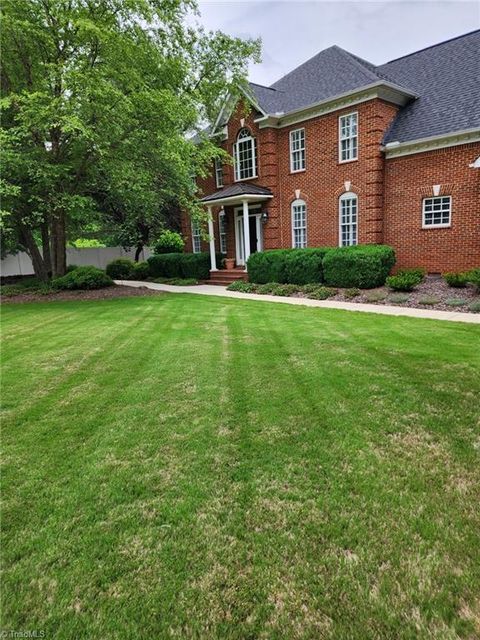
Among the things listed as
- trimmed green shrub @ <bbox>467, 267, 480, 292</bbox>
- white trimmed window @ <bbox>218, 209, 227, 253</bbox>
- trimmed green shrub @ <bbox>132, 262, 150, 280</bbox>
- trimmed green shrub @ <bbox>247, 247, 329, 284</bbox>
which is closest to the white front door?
white trimmed window @ <bbox>218, 209, 227, 253</bbox>

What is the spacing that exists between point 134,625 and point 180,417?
2.14 metres

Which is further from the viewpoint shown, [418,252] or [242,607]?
[418,252]

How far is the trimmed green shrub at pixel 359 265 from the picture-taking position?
40.4 ft

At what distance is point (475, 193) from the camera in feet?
40.3

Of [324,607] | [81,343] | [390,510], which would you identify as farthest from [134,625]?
[81,343]

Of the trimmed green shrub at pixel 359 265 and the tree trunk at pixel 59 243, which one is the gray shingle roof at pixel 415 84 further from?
the tree trunk at pixel 59 243

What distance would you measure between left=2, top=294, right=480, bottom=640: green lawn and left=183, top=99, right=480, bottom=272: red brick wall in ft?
28.8

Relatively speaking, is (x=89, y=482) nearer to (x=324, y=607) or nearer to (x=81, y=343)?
(x=324, y=607)

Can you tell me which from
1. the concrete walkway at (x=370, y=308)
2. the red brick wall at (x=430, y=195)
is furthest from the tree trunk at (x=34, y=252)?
the red brick wall at (x=430, y=195)

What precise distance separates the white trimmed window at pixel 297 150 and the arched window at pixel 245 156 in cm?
195

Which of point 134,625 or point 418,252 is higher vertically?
point 418,252

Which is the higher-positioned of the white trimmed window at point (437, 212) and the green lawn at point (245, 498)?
the white trimmed window at point (437, 212)

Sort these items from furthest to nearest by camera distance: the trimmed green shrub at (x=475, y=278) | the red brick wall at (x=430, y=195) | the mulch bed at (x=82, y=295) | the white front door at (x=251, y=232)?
the white front door at (x=251, y=232)
the mulch bed at (x=82, y=295)
the red brick wall at (x=430, y=195)
the trimmed green shrub at (x=475, y=278)

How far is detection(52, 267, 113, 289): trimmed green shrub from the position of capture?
1495 centimetres
